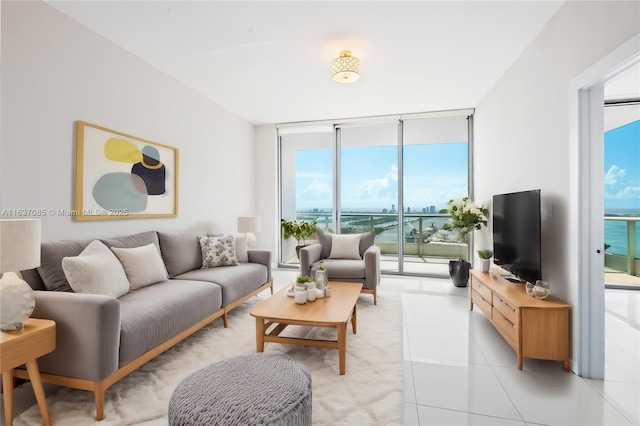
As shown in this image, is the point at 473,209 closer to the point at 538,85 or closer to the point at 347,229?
the point at 538,85

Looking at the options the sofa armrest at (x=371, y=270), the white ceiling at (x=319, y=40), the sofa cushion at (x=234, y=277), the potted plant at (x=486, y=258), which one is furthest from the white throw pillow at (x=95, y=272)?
the potted plant at (x=486, y=258)

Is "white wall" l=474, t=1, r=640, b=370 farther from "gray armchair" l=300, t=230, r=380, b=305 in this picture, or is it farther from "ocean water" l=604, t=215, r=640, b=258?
"ocean water" l=604, t=215, r=640, b=258

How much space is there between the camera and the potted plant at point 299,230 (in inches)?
216

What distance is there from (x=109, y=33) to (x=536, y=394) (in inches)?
170

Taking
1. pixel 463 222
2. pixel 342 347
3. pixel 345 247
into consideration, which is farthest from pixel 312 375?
pixel 463 222

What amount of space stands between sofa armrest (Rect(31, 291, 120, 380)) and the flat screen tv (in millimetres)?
3016

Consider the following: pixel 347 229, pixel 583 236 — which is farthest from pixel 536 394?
pixel 347 229

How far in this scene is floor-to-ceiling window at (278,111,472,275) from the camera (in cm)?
523

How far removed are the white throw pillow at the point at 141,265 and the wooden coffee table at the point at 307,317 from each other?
1.05 m

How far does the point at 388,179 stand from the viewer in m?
5.44

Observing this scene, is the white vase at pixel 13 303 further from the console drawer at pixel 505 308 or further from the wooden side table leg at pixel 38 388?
the console drawer at pixel 505 308

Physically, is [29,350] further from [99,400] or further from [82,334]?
[99,400]

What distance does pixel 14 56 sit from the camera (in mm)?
2123

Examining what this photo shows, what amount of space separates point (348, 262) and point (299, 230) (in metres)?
1.68
